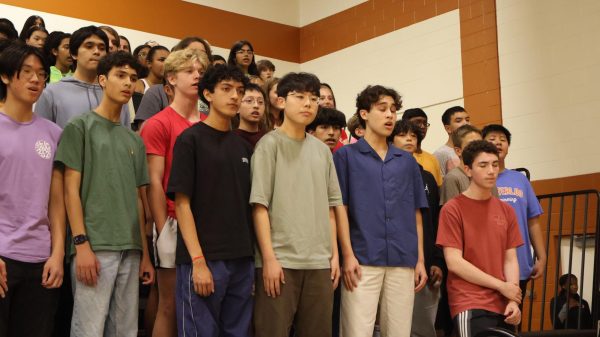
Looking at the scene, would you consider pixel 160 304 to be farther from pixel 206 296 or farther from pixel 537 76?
pixel 537 76

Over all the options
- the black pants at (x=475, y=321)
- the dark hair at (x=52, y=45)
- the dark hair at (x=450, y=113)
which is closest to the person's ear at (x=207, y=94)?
the black pants at (x=475, y=321)

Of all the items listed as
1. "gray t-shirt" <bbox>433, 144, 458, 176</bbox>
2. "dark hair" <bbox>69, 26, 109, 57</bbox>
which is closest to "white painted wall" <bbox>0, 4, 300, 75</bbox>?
"dark hair" <bbox>69, 26, 109, 57</bbox>

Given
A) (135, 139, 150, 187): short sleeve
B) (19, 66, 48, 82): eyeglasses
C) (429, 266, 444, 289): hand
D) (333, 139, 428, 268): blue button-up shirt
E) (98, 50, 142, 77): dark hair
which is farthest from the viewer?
(429, 266, 444, 289): hand

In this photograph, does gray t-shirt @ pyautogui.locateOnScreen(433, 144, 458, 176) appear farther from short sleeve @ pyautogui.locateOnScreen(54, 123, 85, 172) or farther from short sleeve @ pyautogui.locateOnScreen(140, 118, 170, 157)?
short sleeve @ pyautogui.locateOnScreen(54, 123, 85, 172)

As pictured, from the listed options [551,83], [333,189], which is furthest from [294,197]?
[551,83]

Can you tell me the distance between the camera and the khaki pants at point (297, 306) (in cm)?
331

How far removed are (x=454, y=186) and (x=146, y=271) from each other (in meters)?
2.27

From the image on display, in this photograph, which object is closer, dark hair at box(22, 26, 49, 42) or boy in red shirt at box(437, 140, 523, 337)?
boy in red shirt at box(437, 140, 523, 337)

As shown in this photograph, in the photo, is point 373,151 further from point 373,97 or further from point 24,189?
point 24,189

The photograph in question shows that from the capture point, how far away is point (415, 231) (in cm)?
401

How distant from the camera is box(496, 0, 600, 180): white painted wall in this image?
7.19 meters

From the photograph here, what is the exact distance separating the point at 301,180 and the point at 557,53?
502 cm

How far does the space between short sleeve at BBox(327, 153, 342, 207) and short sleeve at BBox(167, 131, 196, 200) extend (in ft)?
2.57

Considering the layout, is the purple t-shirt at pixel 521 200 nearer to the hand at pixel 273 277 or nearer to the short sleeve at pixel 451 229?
the short sleeve at pixel 451 229
